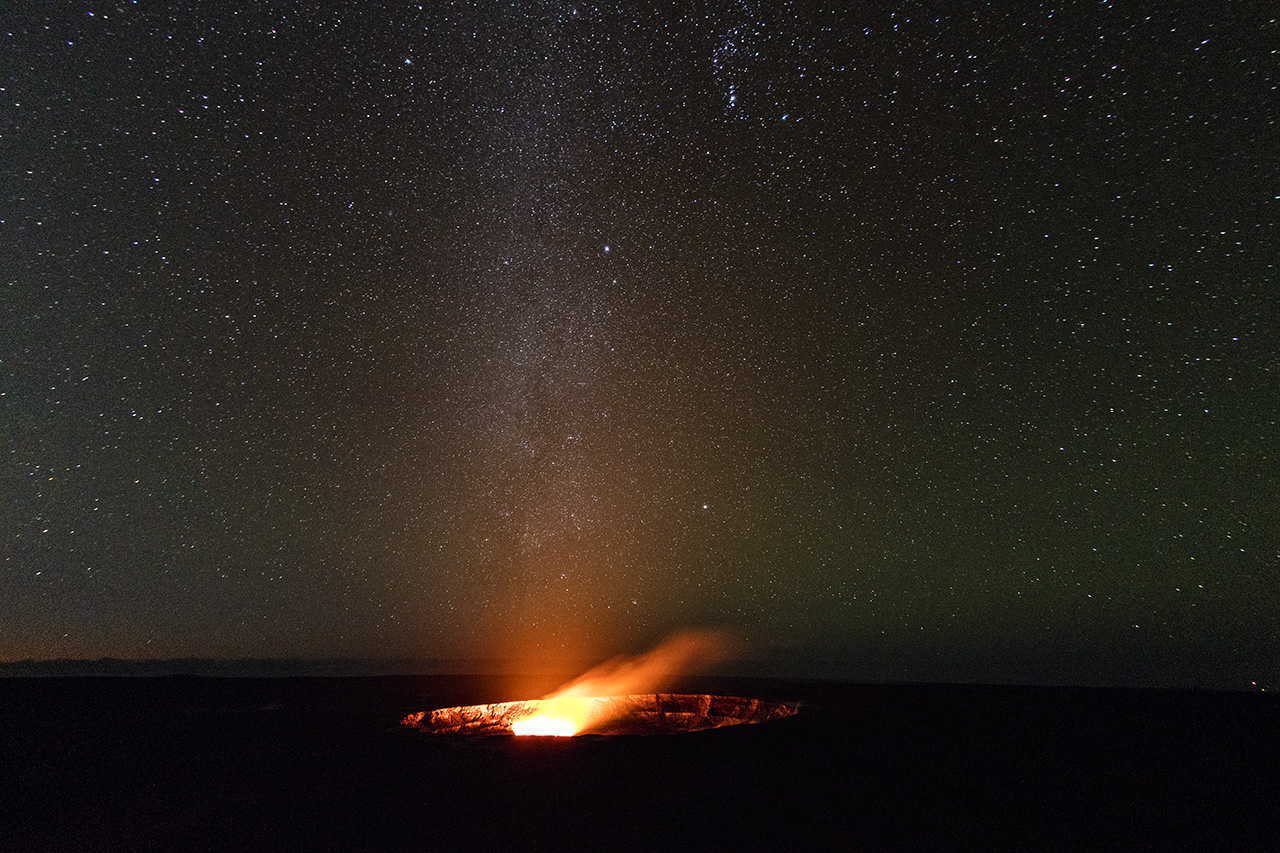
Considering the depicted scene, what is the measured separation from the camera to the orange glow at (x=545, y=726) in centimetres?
1515

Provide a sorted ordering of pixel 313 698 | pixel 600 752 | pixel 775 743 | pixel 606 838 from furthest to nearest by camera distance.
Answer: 1. pixel 313 698
2. pixel 775 743
3. pixel 600 752
4. pixel 606 838

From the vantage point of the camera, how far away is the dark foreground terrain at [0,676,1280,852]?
21.5ft

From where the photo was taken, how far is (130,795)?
8117mm

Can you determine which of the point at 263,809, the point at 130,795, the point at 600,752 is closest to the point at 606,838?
the point at 600,752

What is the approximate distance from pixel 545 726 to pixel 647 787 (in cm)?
895

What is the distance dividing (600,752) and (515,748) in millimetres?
1370

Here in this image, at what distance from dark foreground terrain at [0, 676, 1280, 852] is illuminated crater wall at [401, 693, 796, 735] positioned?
213 centimetres

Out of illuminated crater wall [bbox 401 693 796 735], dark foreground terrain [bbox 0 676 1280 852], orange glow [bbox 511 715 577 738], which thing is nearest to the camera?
dark foreground terrain [bbox 0 676 1280 852]

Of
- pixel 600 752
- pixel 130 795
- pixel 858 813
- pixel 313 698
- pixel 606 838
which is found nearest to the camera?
pixel 606 838

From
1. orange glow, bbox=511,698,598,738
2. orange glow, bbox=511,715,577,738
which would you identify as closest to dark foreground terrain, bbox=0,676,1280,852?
orange glow, bbox=511,715,577,738

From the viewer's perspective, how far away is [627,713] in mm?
16016

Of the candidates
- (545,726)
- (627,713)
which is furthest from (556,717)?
(627,713)

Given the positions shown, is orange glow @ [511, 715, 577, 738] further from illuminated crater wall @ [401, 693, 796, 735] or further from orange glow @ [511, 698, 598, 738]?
illuminated crater wall @ [401, 693, 796, 735]

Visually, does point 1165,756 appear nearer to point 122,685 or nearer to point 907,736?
point 907,736
